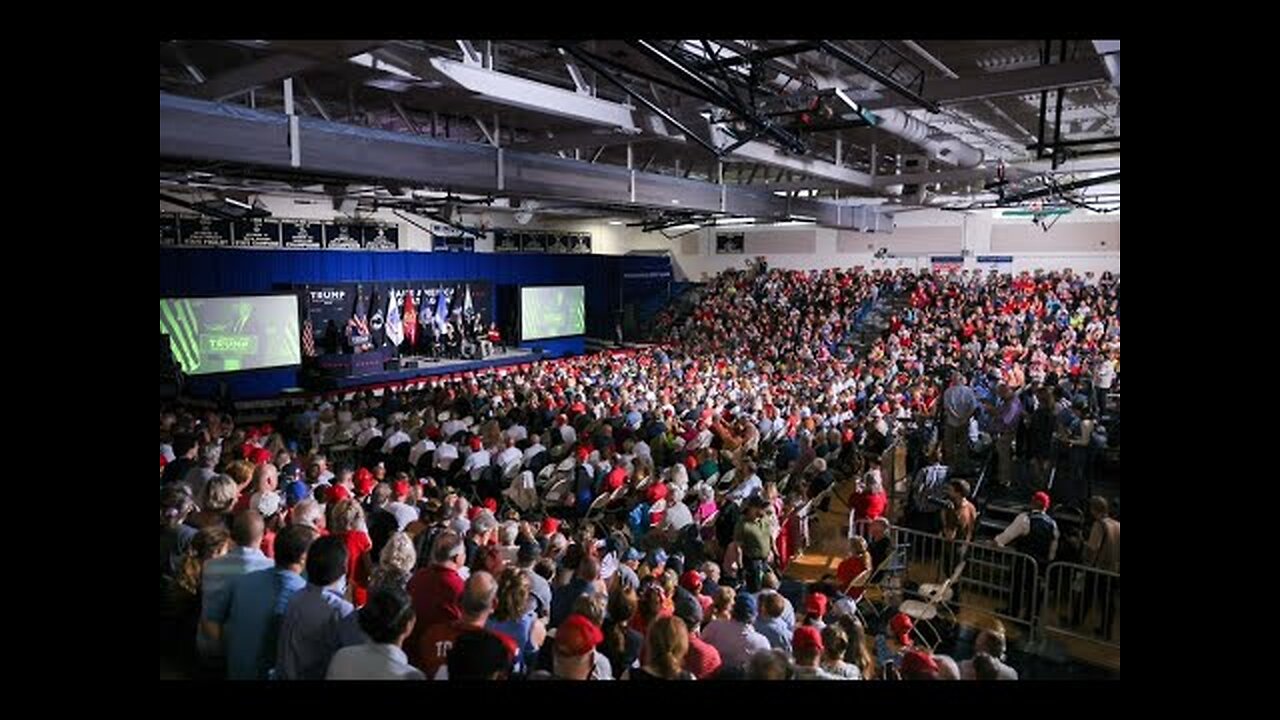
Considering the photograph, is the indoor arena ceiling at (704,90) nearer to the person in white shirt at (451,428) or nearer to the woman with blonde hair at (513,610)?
the woman with blonde hair at (513,610)

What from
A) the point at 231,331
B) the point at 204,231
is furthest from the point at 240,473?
the point at 204,231

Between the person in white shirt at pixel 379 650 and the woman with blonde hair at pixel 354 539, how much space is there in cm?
152

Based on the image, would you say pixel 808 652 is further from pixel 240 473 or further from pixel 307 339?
pixel 307 339

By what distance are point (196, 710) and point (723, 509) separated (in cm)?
460

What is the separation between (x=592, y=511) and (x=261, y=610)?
16.3 feet

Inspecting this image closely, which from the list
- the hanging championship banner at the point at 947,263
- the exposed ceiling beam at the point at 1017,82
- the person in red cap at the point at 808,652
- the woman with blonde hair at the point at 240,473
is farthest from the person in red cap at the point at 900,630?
the hanging championship banner at the point at 947,263

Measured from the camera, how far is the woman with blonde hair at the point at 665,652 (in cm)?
333

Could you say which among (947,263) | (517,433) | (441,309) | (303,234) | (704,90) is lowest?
(517,433)

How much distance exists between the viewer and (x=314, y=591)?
3006 millimetres

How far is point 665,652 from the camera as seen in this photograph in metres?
3.34
